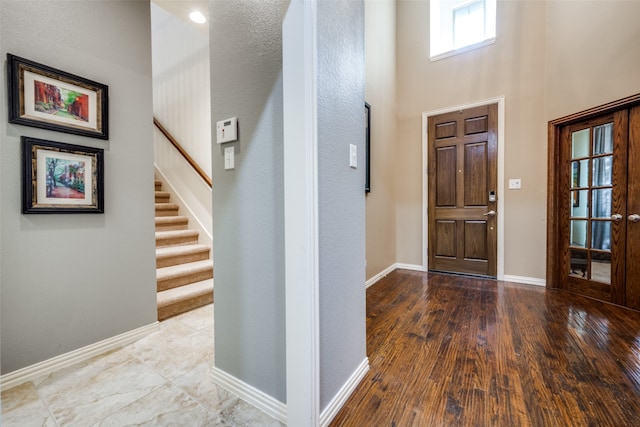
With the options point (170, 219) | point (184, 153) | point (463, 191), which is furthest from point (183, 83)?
point (463, 191)

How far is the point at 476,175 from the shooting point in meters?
3.24

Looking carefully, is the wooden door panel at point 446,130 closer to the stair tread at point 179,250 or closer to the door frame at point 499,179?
the door frame at point 499,179

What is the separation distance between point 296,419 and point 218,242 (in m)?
0.86

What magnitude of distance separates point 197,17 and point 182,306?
2.82 meters

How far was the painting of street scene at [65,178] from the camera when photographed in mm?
1525

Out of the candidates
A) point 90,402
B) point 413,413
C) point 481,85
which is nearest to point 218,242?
point 90,402

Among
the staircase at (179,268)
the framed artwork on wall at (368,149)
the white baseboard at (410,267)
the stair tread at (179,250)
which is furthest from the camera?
the white baseboard at (410,267)

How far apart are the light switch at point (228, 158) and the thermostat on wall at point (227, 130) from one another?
4cm

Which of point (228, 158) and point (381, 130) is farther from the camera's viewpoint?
point (381, 130)

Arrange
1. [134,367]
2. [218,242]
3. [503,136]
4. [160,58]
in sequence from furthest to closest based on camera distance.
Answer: [160,58], [503,136], [134,367], [218,242]

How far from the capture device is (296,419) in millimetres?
1052

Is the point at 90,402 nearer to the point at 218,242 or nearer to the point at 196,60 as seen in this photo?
the point at 218,242

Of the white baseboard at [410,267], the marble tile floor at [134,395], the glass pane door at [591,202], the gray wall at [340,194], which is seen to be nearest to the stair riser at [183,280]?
the marble tile floor at [134,395]

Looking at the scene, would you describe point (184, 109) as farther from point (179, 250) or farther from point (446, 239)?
point (446, 239)
